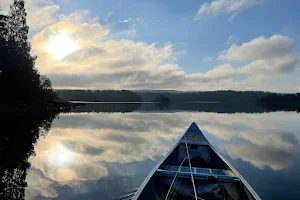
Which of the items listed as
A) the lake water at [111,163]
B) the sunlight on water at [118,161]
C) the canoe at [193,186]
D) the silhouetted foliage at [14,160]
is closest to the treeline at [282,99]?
the sunlight on water at [118,161]

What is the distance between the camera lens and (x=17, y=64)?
43625 mm

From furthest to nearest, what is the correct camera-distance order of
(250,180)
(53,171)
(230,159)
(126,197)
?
(230,159) → (53,171) → (250,180) → (126,197)

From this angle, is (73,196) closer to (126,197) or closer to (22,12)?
(126,197)

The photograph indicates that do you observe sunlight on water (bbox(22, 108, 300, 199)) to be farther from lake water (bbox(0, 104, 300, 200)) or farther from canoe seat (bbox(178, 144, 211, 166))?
canoe seat (bbox(178, 144, 211, 166))

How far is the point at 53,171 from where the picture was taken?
13.1 m

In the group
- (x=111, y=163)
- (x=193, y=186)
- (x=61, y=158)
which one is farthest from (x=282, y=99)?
(x=193, y=186)

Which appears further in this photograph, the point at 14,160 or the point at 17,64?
the point at 17,64

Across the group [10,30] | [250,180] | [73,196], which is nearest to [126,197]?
[73,196]

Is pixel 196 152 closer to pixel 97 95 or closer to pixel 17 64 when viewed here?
pixel 17 64

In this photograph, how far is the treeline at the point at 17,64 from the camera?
138 ft

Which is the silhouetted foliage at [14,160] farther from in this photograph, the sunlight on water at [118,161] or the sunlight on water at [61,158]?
the sunlight on water at [61,158]

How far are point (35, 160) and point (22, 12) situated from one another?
42.2 m

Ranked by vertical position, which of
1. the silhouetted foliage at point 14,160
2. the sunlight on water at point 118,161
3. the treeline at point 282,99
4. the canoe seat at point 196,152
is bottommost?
the sunlight on water at point 118,161

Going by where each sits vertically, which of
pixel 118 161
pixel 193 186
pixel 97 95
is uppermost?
pixel 97 95
